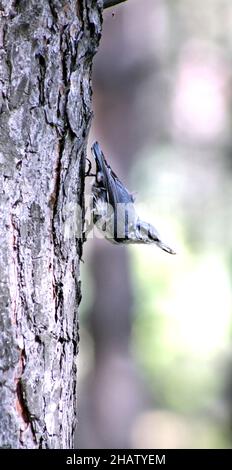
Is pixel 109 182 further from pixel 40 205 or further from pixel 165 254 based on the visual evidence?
pixel 165 254

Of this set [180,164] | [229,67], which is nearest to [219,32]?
[229,67]

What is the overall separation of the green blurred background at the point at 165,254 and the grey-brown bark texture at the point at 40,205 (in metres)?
3.45

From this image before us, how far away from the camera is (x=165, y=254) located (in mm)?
5535

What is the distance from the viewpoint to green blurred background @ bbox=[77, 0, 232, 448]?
5574 millimetres

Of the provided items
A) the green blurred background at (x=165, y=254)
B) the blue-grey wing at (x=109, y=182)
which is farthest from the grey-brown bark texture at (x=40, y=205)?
the green blurred background at (x=165, y=254)

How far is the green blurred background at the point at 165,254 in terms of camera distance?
557cm

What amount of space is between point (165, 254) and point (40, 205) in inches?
157

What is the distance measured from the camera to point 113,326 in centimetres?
561

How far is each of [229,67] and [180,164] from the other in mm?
987

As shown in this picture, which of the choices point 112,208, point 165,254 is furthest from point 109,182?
point 165,254

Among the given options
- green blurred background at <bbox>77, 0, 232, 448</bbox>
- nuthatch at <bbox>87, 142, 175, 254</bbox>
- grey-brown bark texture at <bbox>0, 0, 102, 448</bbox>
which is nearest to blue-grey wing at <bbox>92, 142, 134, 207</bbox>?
nuthatch at <bbox>87, 142, 175, 254</bbox>

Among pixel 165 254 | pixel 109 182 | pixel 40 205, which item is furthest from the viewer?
pixel 165 254

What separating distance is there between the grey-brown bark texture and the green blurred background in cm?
345

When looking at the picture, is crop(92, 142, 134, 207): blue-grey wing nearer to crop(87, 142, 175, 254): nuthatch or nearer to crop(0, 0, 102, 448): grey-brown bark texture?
crop(87, 142, 175, 254): nuthatch
